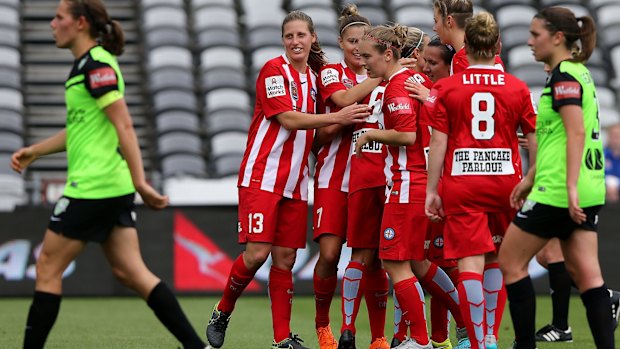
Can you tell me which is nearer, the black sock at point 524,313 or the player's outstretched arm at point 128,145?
the player's outstretched arm at point 128,145

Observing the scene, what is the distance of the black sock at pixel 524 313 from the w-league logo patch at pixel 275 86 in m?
2.00

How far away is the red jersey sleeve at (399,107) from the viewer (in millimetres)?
6898

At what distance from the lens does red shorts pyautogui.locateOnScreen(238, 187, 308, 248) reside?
7.40 meters

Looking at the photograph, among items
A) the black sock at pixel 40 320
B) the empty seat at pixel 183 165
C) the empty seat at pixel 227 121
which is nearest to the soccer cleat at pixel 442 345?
the black sock at pixel 40 320

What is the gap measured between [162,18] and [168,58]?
114cm

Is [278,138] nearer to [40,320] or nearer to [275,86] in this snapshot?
[275,86]

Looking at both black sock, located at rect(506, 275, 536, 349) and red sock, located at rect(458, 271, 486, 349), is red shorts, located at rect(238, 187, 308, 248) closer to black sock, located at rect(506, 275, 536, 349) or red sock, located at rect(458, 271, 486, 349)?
red sock, located at rect(458, 271, 486, 349)

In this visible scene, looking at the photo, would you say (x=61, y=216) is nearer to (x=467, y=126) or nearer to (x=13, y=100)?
(x=467, y=126)

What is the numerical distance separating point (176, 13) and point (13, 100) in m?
3.47

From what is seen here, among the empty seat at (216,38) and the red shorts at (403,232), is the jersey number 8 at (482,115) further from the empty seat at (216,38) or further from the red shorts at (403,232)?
the empty seat at (216,38)

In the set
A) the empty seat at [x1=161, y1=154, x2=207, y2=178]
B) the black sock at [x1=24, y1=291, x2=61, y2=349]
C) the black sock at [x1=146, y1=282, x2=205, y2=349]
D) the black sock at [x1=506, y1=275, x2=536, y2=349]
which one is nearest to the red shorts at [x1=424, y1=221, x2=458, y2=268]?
the black sock at [x1=506, y1=275, x2=536, y2=349]

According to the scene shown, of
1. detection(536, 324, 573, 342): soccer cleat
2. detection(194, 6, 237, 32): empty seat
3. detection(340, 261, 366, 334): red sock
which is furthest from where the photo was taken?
detection(194, 6, 237, 32): empty seat

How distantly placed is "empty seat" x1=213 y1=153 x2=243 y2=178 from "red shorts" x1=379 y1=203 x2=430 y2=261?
8.41 metres

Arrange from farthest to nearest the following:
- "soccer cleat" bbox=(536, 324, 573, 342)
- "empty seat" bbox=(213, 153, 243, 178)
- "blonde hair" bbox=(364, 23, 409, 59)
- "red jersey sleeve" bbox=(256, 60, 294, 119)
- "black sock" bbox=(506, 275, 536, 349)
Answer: "empty seat" bbox=(213, 153, 243, 178) → "soccer cleat" bbox=(536, 324, 573, 342) → "red jersey sleeve" bbox=(256, 60, 294, 119) → "blonde hair" bbox=(364, 23, 409, 59) → "black sock" bbox=(506, 275, 536, 349)
